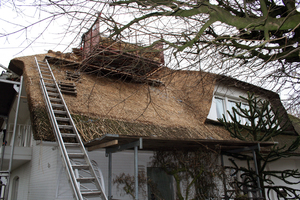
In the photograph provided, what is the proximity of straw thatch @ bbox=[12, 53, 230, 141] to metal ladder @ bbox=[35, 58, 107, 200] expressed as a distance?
26cm

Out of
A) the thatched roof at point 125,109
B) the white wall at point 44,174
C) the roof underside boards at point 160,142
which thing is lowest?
the white wall at point 44,174

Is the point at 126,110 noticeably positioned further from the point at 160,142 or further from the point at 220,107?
the point at 220,107

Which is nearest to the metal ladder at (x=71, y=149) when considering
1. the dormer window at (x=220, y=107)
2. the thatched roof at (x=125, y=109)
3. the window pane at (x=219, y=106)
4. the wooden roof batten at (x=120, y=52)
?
the thatched roof at (x=125, y=109)

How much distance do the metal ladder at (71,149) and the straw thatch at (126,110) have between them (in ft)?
0.86

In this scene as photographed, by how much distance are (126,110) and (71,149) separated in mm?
2420

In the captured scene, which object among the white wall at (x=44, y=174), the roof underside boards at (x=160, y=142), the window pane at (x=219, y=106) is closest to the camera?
the roof underside boards at (x=160, y=142)

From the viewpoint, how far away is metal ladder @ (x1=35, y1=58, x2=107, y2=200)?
5.04 m

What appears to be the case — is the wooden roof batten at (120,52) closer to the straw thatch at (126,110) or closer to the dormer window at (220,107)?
the straw thatch at (126,110)

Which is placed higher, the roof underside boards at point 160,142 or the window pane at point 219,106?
the window pane at point 219,106

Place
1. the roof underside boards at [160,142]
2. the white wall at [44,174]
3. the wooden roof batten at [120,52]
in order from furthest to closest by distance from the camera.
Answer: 1. the white wall at [44,174]
2. the roof underside boards at [160,142]
3. the wooden roof batten at [120,52]

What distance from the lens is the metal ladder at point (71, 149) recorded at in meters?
5.04

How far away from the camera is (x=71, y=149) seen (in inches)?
276

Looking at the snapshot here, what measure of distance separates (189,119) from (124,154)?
3.42 metres

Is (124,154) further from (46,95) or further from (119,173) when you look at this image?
(46,95)
